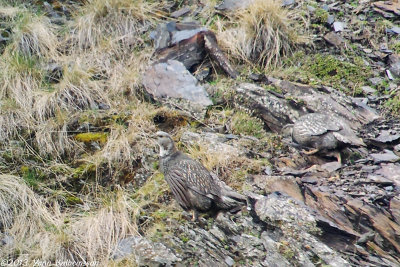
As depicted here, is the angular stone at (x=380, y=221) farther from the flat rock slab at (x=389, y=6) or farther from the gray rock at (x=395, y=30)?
the flat rock slab at (x=389, y=6)

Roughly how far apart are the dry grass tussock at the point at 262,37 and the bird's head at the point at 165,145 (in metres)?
2.71

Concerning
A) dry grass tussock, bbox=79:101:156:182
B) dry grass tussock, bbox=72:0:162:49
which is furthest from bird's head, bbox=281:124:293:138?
dry grass tussock, bbox=72:0:162:49

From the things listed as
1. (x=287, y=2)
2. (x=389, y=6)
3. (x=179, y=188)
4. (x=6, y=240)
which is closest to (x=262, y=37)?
(x=287, y=2)

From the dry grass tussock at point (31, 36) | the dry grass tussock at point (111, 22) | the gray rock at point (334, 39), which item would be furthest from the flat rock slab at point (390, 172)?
the dry grass tussock at point (31, 36)

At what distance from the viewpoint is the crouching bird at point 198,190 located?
6562 millimetres

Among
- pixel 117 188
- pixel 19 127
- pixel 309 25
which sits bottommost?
pixel 117 188

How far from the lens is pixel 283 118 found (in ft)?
27.1

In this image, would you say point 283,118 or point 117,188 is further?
point 283,118

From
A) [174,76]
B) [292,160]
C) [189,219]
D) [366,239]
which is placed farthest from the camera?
[174,76]

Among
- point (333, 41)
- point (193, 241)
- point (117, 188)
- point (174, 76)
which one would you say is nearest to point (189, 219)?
point (193, 241)

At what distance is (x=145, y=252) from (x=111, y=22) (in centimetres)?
497

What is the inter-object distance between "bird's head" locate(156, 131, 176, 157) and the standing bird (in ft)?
5.62

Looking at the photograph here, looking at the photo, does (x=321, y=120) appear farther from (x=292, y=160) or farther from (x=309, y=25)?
(x=309, y=25)

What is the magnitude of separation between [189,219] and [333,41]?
4589 mm
